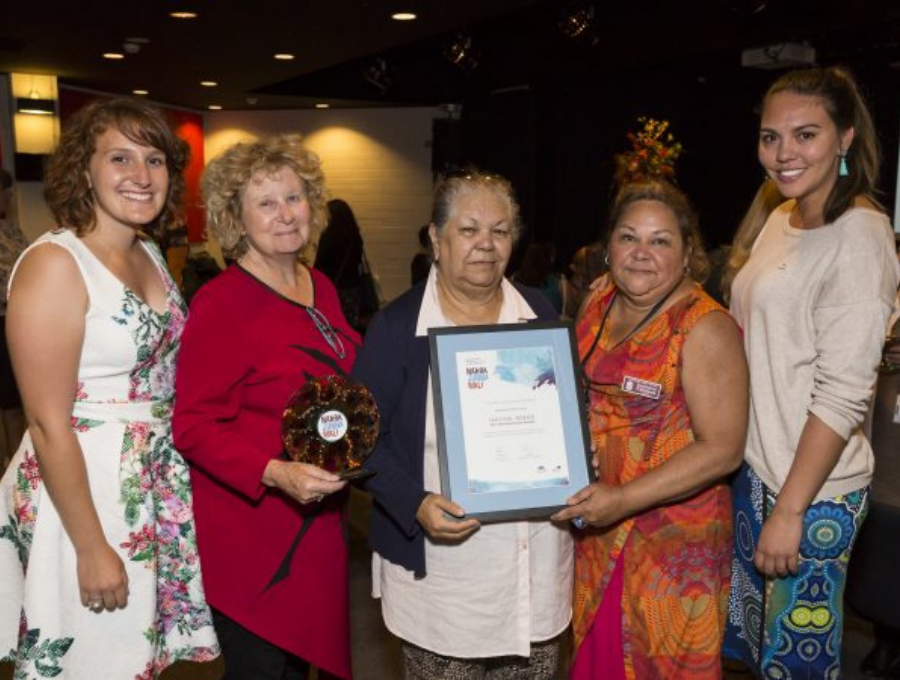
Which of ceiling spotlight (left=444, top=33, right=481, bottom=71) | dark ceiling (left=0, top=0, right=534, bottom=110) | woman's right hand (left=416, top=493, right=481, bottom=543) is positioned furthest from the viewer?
ceiling spotlight (left=444, top=33, right=481, bottom=71)

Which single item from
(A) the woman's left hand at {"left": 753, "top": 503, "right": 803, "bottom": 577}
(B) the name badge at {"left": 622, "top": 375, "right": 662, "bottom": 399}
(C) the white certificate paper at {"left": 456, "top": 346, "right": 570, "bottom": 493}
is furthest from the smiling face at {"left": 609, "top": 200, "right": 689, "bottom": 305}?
(A) the woman's left hand at {"left": 753, "top": 503, "right": 803, "bottom": 577}

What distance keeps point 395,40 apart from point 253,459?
23.0 feet

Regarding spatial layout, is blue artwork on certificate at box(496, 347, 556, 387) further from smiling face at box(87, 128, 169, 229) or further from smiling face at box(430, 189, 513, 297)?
smiling face at box(87, 128, 169, 229)

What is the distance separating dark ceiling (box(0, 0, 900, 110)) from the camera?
21.3ft

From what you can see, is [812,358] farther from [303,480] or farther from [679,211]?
[303,480]

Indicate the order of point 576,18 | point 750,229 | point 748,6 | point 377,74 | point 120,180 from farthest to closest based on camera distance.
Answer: point 377,74, point 576,18, point 748,6, point 750,229, point 120,180

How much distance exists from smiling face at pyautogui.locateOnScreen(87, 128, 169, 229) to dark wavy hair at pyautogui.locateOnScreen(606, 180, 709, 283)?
1087 millimetres

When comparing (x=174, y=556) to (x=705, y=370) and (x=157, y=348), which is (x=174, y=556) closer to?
(x=157, y=348)

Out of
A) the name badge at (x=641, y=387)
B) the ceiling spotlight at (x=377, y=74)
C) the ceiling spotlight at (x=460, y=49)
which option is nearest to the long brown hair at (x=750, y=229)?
the name badge at (x=641, y=387)

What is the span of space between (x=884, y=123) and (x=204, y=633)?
28.7ft

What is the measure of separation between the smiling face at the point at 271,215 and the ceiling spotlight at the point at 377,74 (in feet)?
25.2

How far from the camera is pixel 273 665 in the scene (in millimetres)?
2127

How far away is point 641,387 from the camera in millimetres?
1925

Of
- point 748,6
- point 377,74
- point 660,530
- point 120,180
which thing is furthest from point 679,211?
point 377,74
